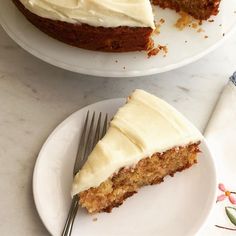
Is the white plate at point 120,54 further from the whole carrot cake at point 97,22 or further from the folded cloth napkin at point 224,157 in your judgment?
the folded cloth napkin at point 224,157

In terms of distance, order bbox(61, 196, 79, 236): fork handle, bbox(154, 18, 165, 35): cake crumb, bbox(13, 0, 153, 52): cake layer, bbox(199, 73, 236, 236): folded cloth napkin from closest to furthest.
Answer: bbox(61, 196, 79, 236): fork handle → bbox(199, 73, 236, 236): folded cloth napkin → bbox(13, 0, 153, 52): cake layer → bbox(154, 18, 165, 35): cake crumb

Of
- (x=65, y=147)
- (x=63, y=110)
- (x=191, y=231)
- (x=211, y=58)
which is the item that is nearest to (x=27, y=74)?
(x=63, y=110)

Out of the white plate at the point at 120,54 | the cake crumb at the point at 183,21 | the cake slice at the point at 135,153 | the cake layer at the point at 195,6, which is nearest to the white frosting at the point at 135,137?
the cake slice at the point at 135,153

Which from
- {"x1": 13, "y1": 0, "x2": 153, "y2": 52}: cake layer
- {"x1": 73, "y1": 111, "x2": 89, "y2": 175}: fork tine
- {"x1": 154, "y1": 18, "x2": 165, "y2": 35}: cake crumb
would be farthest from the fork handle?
{"x1": 154, "y1": 18, "x2": 165, "y2": 35}: cake crumb

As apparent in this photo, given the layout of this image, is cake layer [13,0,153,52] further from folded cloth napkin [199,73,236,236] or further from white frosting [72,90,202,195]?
folded cloth napkin [199,73,236,236]

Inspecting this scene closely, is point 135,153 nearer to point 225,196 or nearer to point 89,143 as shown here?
point 89,143

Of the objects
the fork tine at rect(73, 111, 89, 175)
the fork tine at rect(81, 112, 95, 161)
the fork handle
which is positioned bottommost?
the fork handle

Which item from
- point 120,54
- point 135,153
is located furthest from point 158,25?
point 135,153
